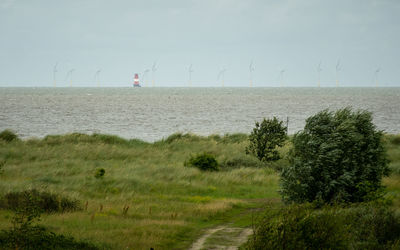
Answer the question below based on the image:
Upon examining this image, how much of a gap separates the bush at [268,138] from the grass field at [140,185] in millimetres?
935

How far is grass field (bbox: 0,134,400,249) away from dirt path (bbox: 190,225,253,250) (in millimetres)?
477

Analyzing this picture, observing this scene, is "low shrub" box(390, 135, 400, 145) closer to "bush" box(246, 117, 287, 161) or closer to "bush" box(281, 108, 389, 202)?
"bush" box(246, 117, 287, 161)

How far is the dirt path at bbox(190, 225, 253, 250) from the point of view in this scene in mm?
15023

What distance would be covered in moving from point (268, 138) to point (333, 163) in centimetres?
1652

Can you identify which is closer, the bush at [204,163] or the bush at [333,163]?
the bush at [333,163]

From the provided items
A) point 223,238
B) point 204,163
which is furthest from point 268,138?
point 223,238

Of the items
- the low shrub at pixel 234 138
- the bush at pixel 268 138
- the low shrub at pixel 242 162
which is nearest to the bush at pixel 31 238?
the low shrub at pixel 242 162

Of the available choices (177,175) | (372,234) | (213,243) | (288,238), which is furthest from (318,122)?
(177,175)

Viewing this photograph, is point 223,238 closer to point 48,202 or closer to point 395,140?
point 48,202

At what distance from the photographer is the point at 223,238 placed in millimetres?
16062

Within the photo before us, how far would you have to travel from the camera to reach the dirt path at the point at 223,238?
49.3 feet

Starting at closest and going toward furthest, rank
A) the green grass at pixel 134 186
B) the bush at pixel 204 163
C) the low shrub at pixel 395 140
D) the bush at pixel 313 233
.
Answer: the bush at pixel 313 233
the green grass at pixel 134 186
the bush at pixel 204 163
the low shrub at pixel 395 140

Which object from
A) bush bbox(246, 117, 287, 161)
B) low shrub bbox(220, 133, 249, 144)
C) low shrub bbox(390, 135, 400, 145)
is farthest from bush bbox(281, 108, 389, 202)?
low shrub bbox(220, 133, 249, 144)

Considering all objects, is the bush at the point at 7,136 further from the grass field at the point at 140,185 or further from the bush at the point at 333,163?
the bush at the point at 333,163
